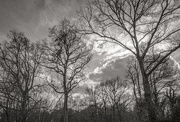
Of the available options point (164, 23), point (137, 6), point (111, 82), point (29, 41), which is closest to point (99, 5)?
point (137, 6)

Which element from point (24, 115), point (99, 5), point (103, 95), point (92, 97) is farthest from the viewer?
point (92, 97)

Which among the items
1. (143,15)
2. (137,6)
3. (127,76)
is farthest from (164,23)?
(127,76)

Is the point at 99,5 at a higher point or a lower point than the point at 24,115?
higher

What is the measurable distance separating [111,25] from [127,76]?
12771 millimetres

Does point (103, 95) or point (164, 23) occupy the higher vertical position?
point (164, 23)

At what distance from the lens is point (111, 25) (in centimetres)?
877

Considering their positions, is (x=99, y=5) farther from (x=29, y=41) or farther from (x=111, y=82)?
(x=111, y=82)

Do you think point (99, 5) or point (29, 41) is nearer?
point (99, 5)

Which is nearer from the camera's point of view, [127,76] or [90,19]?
[90,19]

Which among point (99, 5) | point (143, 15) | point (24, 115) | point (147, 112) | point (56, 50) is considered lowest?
point (147, 112)

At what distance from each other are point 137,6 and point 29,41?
931 centimetres

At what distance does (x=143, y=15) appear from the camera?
771 centimetres

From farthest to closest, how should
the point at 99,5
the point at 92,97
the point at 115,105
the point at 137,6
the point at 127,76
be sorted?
the point at 92,97, the point at 115,105, the point at 127,76, the point at 99,5, the point at 137,6

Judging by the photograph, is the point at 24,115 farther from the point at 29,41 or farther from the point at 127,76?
the point at 127,76
